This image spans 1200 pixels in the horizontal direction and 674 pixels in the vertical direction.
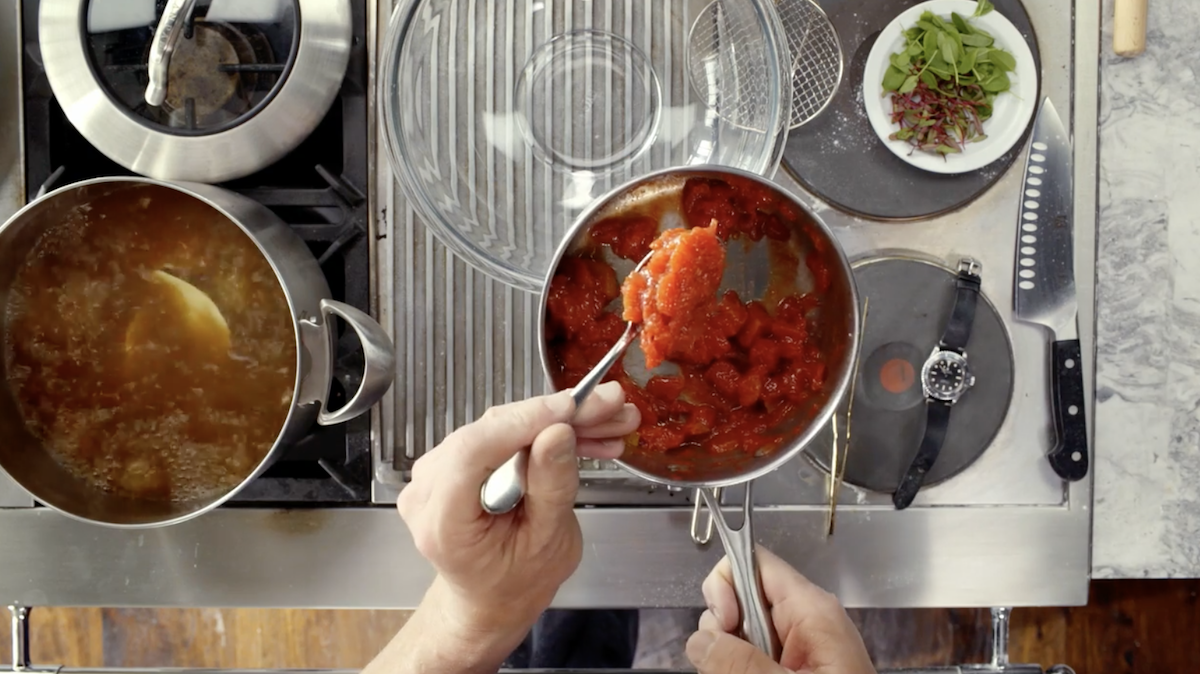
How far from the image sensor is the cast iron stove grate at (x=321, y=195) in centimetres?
103

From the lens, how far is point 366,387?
2.83 ft

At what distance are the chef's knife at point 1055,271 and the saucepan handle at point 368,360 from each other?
782 mm

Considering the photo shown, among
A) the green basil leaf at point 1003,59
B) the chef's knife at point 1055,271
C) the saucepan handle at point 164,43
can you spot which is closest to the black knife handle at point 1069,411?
the chef's knife at point 1055,271

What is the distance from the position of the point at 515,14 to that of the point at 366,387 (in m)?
0.46

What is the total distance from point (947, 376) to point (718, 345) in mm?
403

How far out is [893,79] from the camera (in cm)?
102

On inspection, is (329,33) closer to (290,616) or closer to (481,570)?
(481,570)

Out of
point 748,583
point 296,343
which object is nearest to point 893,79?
point 748,583

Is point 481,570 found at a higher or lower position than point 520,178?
lower

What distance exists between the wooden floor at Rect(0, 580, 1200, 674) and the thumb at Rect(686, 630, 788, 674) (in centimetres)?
53

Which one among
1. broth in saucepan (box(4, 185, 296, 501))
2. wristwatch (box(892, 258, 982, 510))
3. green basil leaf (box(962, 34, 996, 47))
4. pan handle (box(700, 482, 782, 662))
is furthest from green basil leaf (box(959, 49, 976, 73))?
broth in saucepan (box(4, 185, 296, 501))

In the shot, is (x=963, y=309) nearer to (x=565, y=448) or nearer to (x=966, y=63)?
(x=966, y=63)

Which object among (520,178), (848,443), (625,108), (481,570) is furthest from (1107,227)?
(481,570)

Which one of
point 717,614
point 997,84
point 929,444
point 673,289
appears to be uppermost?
point 997,84
